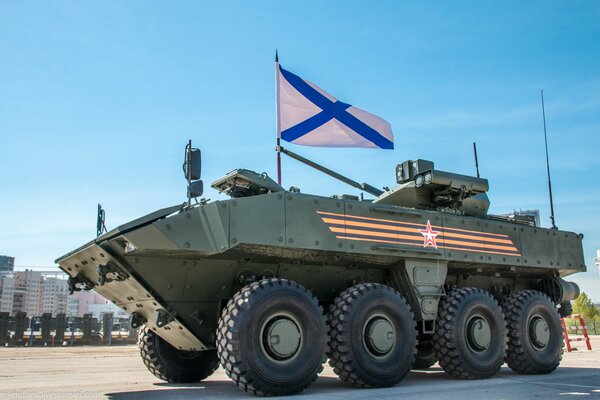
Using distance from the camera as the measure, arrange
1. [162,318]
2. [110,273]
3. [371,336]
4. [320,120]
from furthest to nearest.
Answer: [320,120] → [371,336] → [162,318] → [110,273]

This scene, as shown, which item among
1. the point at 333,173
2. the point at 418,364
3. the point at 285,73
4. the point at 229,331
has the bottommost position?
the point at 418,364

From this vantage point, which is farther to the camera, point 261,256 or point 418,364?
point 418,364

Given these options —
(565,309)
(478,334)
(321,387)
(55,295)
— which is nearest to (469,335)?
(478,334)

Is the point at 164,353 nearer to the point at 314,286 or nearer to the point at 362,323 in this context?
the point at 314,286

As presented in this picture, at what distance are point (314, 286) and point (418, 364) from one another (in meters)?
3.72

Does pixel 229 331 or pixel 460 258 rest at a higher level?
pixel 460 258

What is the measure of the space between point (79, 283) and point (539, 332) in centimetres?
677

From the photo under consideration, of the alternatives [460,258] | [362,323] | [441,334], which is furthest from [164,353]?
[460,258]

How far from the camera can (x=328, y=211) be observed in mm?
7473

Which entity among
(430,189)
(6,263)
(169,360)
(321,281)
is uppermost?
(6,263)

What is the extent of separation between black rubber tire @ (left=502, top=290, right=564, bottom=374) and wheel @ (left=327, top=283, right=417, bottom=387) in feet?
7.38

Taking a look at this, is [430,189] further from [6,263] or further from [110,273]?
[6,263]

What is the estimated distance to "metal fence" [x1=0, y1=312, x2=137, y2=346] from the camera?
22.0m

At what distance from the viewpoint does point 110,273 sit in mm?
6977
